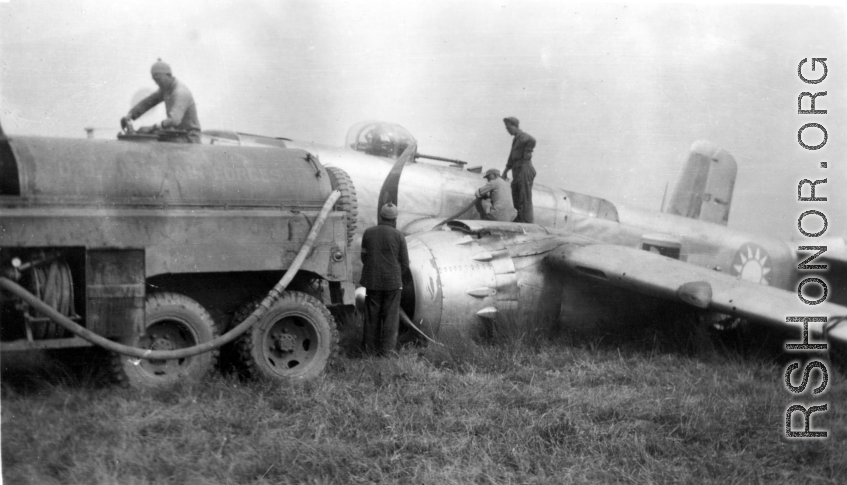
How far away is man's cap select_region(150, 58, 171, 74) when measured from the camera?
6336 mm

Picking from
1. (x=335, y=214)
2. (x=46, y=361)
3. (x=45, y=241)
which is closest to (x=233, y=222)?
(x=335, y=214)

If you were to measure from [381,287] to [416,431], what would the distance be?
242 centimetres

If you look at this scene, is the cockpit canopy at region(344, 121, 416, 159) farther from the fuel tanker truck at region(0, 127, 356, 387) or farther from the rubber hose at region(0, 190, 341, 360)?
the rubber hose at region(0, 190, 341, 360)

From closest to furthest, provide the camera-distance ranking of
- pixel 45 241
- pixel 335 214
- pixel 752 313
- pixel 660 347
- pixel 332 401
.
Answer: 1. pixel 45 241
2. pixel 332 401
3. pixel 335 214
4. pixel 752 313
5. pixel 660 347

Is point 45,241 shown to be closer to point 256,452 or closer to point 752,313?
point 256,452

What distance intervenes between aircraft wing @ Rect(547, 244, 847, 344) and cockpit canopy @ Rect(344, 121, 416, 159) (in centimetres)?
331

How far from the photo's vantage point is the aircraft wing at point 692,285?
6.86 meters

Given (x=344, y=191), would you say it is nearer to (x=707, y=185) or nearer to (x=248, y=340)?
(x=248, y=340)

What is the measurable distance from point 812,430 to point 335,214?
3.98 metres

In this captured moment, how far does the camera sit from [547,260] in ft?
27.0

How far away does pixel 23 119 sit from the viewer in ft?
16.2

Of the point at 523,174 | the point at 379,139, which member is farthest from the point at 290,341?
the point at 523,174

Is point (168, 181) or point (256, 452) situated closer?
point (256, 452)

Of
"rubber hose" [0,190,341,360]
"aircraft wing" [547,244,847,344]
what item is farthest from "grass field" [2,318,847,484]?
"aircraft wing" [547,244,847,344]
